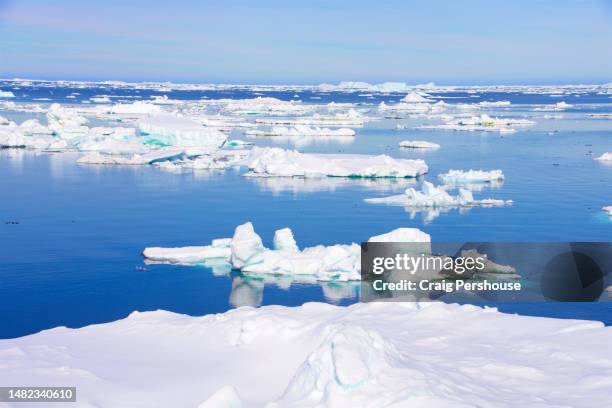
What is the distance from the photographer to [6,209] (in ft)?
84.4

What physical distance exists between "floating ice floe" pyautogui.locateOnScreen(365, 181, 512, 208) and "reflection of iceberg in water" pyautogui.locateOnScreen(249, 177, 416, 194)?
3163mm

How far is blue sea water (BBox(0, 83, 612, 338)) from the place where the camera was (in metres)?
16.2

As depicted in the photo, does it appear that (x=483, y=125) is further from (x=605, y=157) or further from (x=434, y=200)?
(x=434, y=200)

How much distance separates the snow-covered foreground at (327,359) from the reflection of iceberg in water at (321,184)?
58.2 ft

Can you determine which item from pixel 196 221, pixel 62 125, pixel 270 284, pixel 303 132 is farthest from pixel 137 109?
pixel 270 284

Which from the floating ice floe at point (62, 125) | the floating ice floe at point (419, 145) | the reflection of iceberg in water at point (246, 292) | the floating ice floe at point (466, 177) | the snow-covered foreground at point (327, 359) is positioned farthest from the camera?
the floating ice floe at point (62, 125)

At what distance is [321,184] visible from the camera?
31.0 metres

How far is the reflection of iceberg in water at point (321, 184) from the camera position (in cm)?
2988

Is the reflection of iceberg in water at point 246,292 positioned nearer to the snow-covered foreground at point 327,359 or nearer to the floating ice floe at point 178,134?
the snow-covered foreground at point 327,359

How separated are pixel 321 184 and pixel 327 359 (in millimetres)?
23401

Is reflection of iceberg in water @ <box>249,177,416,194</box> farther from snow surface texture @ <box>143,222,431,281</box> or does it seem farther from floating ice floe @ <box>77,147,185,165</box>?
snow surface texture @ <box>143,222,431,281</box>

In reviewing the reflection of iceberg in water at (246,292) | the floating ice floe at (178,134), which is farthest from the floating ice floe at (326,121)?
the reflection of iceberg in water at (246,292)

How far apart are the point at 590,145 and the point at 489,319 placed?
3695 cm

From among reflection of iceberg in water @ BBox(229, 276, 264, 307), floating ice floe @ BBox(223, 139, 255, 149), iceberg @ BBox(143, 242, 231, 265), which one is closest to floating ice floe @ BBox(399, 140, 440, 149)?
floating ice floe @ BBox(223, 139, 255, 149)
